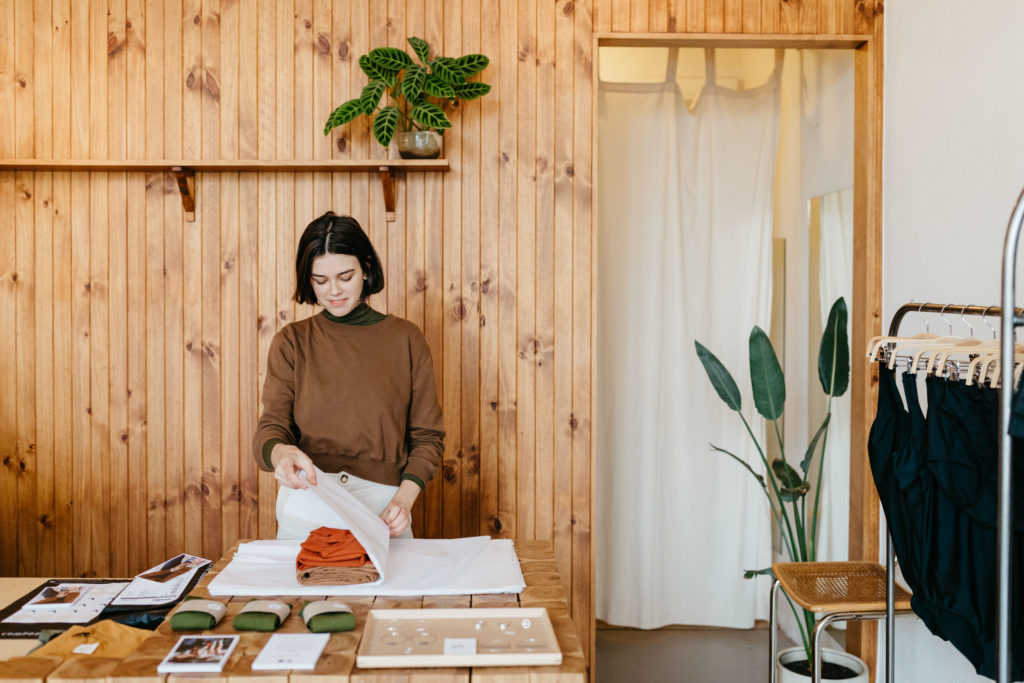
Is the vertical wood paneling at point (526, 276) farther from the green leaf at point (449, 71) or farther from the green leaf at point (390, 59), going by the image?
the green leaf at point (390, 59)

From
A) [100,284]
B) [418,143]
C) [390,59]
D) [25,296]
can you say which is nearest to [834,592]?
[418,143]

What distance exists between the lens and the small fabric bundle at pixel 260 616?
154 cm

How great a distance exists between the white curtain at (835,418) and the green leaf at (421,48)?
1.82 metres

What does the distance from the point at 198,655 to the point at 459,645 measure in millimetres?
435

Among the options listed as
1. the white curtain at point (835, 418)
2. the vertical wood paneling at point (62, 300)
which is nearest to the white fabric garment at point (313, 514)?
the vertical wood paneling at point (62, 300)

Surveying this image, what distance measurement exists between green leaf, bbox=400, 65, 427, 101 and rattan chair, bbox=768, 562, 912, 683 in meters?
1.82

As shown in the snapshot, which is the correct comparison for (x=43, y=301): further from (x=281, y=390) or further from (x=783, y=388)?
(x=783, y=388)

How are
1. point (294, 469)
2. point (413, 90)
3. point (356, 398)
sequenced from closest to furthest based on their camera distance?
1. point (294, 469)
2. point (356, 398)
3. point (413, 90)

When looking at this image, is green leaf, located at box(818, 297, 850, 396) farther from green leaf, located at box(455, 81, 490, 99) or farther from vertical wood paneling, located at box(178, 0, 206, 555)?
vertical wood paneling, located at box(178, 0, 206, 555)

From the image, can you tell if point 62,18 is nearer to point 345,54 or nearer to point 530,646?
point 345,54

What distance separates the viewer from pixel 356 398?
239cm

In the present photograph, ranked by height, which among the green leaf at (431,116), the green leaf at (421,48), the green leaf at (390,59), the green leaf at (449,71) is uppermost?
the green leaf at (421,48)

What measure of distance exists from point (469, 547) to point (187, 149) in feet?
6.06

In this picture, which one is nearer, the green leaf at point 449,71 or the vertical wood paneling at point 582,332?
the green leaf at point 449,71
